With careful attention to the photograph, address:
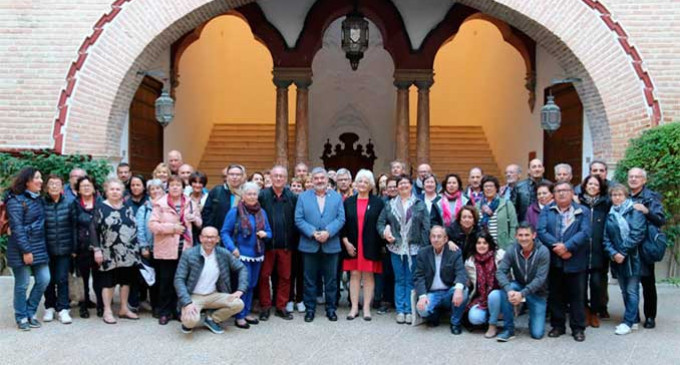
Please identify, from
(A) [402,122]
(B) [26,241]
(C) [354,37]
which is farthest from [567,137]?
(B) [26,241]

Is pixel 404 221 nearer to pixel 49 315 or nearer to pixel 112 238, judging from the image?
pixel 112 238

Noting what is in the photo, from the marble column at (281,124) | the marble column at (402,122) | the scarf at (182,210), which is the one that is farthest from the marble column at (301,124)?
the scarf at (182,210)

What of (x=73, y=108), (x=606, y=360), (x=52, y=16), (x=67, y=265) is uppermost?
(x=52, y=16)

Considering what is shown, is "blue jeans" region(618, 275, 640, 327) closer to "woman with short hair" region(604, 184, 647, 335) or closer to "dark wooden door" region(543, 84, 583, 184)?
"woman with short hair" region(604, 184, 647, 335)

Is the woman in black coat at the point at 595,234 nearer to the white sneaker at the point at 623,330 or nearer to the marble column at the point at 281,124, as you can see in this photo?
the white sneaker at the point at 623,330

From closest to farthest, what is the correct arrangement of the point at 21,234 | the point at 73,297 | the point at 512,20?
the point at 21,234 < the point at 73,297 < the point at 512,20

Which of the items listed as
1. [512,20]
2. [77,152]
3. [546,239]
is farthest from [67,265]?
[512,20]

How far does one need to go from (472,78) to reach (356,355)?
530 inches

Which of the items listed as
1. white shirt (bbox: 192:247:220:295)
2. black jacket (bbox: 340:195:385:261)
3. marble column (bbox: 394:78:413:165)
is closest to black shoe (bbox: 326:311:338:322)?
black jacket (bbox: 340:195:385:261)

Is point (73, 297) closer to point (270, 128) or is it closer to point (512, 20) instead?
point (512, 20)

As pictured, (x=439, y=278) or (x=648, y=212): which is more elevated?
(x=648, y=212)

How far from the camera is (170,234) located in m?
6.05

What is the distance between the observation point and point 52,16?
8422 mm

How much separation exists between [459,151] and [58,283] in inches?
469
